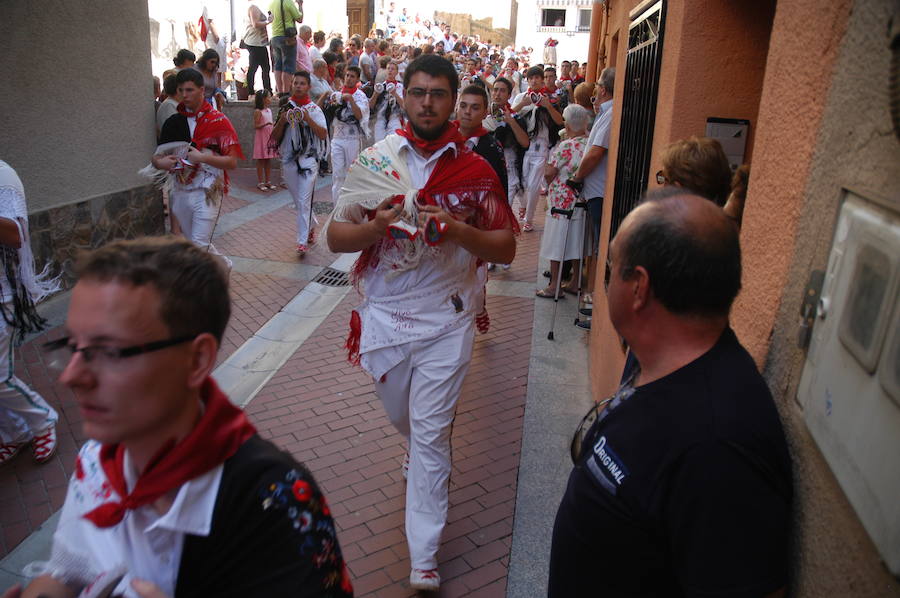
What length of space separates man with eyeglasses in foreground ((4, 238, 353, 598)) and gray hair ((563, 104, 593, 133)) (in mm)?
6562

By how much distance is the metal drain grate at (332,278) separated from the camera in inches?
320

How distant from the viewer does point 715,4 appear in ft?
11.1

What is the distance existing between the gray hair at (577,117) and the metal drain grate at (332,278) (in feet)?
9.84

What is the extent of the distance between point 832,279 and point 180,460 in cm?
139

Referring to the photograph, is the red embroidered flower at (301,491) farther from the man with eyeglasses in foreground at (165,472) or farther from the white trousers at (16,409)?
the white trousers at (16,409)

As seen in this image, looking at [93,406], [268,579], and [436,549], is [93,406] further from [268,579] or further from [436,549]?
[436,549]

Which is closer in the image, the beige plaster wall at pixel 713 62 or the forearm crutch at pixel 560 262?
the beige plaster wall at pixel 713 62

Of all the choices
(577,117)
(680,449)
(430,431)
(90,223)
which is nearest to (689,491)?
(680,449)

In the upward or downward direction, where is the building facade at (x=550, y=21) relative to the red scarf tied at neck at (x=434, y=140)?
upward

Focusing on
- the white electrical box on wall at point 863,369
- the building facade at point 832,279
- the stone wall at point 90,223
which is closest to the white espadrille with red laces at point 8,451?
the stone wall at point 90,223

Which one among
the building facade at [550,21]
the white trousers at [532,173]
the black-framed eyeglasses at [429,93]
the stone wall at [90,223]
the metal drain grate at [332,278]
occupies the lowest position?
the metal drain grate at [332,278]

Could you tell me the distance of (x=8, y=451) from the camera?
14.1 ft

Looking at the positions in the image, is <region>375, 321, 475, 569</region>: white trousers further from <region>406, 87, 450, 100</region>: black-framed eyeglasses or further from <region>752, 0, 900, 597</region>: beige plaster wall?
<region>752, 0, 900, 597</region>: beige plaster wall

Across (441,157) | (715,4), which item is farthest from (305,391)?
(715,4)
